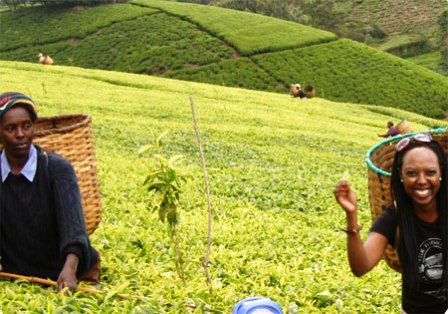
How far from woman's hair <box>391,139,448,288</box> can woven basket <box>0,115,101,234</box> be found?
253 centimetres

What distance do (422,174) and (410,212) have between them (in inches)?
9.5

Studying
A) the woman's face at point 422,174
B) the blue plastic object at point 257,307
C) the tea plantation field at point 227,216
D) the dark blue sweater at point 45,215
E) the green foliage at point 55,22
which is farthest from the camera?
the green foliage at point 55,22

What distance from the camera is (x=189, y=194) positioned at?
32.4ft

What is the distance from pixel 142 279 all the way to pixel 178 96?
869 inches

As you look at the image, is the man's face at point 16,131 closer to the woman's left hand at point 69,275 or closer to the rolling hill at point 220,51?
the woman's left hand at point 69,275

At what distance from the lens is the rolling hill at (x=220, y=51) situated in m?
Answer: 47.8

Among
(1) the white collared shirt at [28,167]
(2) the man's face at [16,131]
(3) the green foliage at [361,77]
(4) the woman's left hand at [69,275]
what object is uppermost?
(2) the man's face at [16,131]

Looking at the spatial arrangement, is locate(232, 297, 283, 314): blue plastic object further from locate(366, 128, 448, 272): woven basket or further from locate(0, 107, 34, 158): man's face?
locate(0, 107, 34, 158): man's face

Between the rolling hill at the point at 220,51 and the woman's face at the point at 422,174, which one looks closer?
the woman's face at the point at 422,174

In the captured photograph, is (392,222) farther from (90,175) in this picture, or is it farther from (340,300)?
(90,175)

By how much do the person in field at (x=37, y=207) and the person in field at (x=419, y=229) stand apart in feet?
6.59

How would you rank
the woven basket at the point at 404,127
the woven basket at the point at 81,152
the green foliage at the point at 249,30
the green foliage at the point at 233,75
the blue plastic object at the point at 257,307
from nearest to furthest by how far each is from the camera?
1. the blue plastic object at the point at 257,307
2. the woven basket at the point at 81,152
3. the woven basket at the point at 404,127
4. the green foliage at the point at 233,75
5. the green foliage at the point at 249,30

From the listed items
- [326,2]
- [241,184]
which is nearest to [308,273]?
[241,184]

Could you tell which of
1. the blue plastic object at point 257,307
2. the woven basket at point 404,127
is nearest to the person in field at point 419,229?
the blue plastic object at point 257,307
